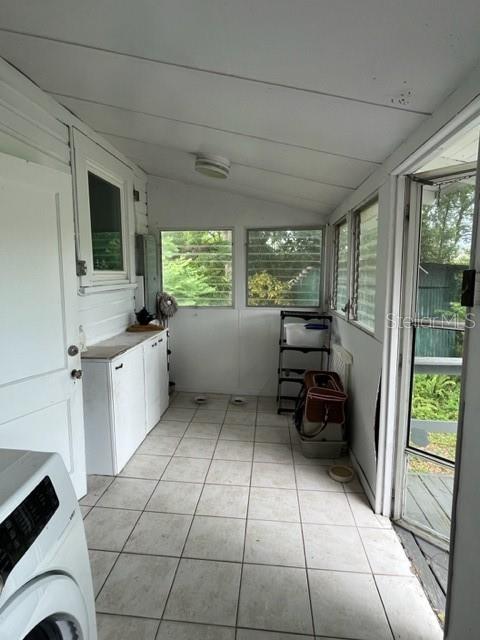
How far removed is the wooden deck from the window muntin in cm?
276

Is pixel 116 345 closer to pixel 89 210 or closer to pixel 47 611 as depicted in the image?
pixel 89 210

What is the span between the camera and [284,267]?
3.86 metres

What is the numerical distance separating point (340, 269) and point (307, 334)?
29.1 inches

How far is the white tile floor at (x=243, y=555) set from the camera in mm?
1426

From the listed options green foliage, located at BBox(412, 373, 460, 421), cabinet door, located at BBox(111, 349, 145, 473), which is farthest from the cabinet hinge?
green foliage, located at BBox(412, 373, 460, 421)

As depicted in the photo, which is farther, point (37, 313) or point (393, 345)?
point (393, 345)

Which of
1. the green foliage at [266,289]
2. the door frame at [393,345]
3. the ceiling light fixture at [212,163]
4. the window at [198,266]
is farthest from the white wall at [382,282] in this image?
the window at [198,266]

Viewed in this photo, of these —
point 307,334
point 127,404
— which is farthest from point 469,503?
point 307,334

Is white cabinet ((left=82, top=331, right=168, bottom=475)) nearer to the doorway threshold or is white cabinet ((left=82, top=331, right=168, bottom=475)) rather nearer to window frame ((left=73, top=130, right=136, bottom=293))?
window frame ((left=73, top=130, right=136, bottom=293))

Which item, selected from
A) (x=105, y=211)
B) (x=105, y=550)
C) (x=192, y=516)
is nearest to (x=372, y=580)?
(x=192, y=516)

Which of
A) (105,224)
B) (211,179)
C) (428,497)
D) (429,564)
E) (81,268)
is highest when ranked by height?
(211,179)

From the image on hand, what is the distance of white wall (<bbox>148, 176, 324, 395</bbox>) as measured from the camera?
12.5 ft

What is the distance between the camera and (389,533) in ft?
6.38

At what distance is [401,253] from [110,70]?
1772 mm
